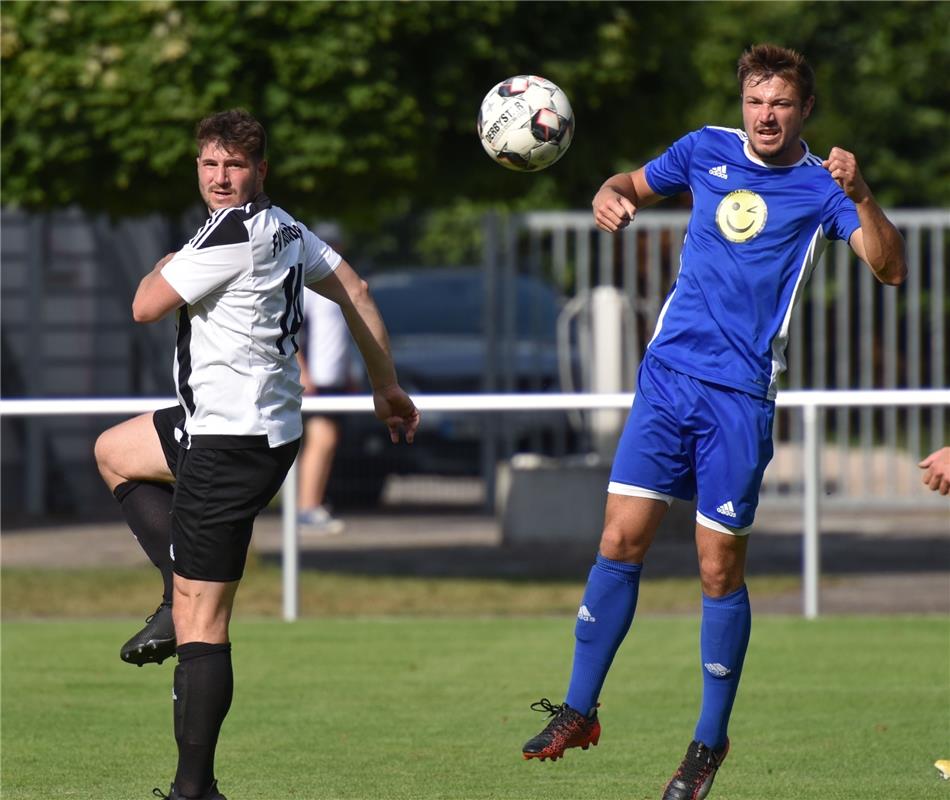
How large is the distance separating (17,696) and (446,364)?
8.75 meters

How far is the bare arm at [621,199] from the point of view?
5.37 metres

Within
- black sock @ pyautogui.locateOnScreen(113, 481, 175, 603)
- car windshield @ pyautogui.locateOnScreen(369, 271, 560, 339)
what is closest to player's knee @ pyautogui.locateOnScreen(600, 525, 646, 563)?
black sock @ pyautogui.locateOnScreen(113, 481, 175, 603)

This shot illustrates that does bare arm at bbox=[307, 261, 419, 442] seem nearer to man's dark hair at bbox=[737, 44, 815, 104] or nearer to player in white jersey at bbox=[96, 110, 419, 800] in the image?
player in white jersey at bbox=[96, 110, 419, 800]

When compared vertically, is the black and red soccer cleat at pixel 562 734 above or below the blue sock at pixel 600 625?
below

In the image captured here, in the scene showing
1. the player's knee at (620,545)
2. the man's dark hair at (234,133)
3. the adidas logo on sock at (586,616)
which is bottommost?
the adidas logo on sock at (586,616)

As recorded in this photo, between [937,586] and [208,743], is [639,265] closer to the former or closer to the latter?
[937,586]

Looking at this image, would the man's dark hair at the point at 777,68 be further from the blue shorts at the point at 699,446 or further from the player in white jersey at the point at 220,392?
the player in white jersey at the point at 220,392

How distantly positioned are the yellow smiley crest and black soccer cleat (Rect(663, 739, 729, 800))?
154 cm

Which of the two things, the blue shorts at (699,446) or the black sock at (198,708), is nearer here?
the black sock at (198,708)

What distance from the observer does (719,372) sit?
5340mm

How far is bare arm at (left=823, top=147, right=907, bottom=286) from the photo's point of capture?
4.91 metres

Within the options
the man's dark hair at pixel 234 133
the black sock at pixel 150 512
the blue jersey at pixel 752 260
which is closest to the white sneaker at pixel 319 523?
the black sock at pixel 150 512

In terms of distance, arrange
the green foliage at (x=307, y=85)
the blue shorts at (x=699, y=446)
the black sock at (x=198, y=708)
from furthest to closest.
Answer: the green foliage at (x=307, y=85)
the blue shorts at (x=699, y=446)
the black sock at (x=198, y=708)

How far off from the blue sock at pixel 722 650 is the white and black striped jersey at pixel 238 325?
1437 millimetres
